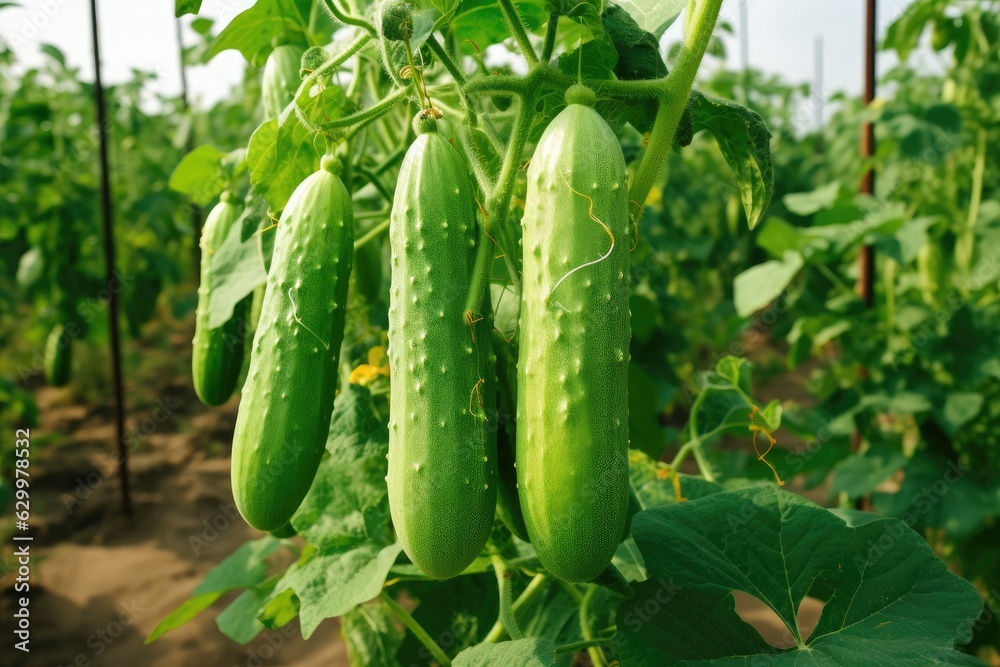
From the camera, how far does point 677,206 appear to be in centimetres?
740

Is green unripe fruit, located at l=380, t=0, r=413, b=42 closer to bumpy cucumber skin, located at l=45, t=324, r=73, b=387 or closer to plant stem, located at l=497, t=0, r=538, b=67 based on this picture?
plant stem, located at l=497, t=0, r=538, b=67

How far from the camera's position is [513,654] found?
125 centimetres

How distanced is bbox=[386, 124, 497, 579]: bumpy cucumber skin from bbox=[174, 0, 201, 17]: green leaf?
49cm

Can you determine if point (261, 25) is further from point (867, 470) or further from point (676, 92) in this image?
point (867, 470)

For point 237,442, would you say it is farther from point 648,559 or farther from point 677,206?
point 677,206

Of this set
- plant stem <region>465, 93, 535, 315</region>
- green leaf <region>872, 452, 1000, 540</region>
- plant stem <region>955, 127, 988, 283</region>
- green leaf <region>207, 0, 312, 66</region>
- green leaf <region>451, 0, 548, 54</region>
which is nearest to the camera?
plant stem <region>465, 93, 535, 315</region>

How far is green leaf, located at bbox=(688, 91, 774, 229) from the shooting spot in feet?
4.59

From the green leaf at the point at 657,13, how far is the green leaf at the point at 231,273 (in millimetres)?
903

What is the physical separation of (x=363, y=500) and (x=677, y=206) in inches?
243

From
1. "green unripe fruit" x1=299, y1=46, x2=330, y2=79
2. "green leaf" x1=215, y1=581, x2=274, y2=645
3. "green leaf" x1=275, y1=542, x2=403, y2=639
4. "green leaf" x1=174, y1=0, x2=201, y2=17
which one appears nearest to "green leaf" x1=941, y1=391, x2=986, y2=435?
"green leaf" x1=275, y1=542, x2=403, y2=639

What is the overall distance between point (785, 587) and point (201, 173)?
5.56 ft

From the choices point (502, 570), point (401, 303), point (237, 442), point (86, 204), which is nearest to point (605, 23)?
point (401, 303)

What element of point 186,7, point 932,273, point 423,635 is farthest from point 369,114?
point 932,273

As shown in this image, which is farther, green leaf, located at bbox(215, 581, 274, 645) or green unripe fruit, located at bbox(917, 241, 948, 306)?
green unripe fruit, located at bbox(917, 241, 948, 306)
